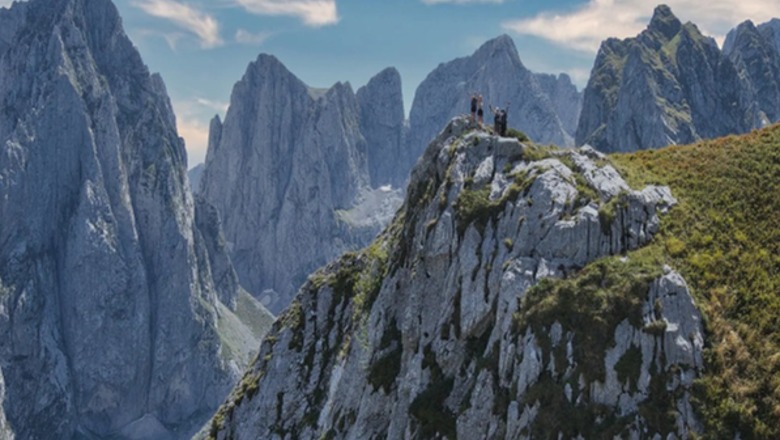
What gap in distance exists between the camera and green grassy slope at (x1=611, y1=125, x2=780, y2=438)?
25094mm

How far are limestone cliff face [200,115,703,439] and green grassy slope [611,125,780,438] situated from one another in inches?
38.4

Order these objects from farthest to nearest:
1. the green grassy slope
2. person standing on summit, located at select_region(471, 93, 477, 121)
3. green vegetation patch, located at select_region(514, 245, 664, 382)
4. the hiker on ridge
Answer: person standing on summit, located at select_region(471, 93, 477, 121) → the hiker on ridge → green vegetation patch, located at select_region(514, 245, 664, 382) → the green grassy slope

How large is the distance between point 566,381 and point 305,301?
104ft

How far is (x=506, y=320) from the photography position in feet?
103

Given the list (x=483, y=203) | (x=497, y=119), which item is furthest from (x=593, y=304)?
(x=497, y=119)

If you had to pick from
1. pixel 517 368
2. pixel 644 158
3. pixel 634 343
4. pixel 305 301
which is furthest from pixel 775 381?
pixel 305 301

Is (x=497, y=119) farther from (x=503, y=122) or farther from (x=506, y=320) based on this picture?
(x=506, y=320)

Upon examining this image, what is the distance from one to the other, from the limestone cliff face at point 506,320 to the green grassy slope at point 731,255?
3.20 feet

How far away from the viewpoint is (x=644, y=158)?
141 feet

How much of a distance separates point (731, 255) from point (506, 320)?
10577mm

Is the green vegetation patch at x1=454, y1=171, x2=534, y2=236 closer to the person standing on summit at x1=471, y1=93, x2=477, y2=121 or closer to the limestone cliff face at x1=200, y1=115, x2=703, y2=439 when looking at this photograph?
the limestone cliff face at x1=200, y1=115, x2=703, y2=439

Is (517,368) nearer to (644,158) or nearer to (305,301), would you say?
(644,158)

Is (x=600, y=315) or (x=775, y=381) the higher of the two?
(x=600, y=315)

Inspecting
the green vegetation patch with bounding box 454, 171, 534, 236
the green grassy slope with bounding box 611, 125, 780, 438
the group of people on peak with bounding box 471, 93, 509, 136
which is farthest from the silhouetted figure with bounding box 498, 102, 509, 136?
the green grassy slope with bounding box 611, 125, 780, 438
